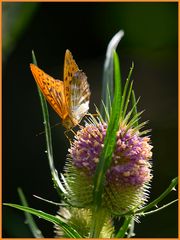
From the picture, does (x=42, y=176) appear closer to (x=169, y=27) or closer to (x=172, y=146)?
(x=172, y=146)

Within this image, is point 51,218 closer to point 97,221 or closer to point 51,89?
point 97,221

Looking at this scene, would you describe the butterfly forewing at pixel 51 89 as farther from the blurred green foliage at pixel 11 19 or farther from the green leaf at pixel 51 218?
the blurred green foliage at pixel 11 19

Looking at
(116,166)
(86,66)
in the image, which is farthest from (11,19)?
(116,166)

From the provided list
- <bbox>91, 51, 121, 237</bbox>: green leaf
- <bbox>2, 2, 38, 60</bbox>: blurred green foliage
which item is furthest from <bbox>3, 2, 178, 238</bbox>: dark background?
<bbox>91, 51, 121, 237</bbox>: green leaf

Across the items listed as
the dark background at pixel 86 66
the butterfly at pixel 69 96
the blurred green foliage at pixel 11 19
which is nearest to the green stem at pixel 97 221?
the butterfly at pixel 69 96

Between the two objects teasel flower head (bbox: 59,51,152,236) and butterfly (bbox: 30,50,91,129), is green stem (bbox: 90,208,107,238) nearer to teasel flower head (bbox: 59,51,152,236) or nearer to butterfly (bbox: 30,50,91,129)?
teasel flower head (bbox: 59,51,152,236)
